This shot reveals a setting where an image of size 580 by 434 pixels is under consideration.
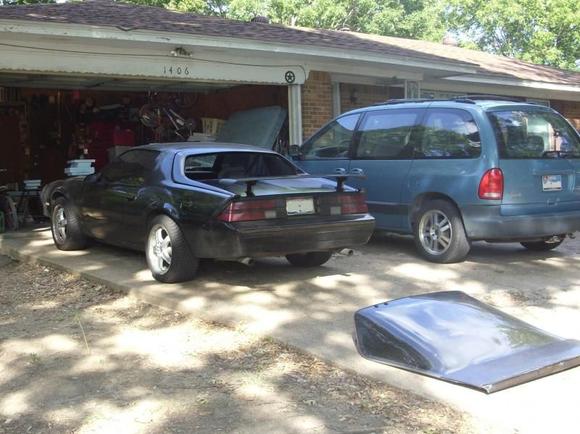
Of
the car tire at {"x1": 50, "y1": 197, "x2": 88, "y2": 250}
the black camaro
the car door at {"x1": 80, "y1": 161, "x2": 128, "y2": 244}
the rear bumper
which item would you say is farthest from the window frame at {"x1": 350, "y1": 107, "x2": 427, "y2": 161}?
the car tire at {"x1": 50, "y1": 197, "x2": 88, "y2": 250}

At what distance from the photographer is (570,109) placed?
17844 mm

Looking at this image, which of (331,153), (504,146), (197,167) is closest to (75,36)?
(197,167)

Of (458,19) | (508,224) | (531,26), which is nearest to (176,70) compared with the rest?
(508,224)

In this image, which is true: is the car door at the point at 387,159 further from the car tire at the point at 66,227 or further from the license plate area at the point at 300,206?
the car tire at the point at 66,227

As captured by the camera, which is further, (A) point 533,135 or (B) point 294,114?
(B) point 294,114

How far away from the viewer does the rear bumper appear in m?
5.56

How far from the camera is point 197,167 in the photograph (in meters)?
7.02

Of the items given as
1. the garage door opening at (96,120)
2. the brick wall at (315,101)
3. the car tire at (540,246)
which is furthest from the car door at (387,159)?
the garage door opening at (96,120)

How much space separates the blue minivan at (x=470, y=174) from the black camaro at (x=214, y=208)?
1103 millimetres

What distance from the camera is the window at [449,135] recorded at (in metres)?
6.87

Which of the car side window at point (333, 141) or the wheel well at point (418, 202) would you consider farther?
the car side window at point (333, 141)

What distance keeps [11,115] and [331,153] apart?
26.1 ft

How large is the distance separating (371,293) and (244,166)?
2189mm

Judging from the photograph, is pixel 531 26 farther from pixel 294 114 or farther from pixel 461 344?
pixel 461 344
